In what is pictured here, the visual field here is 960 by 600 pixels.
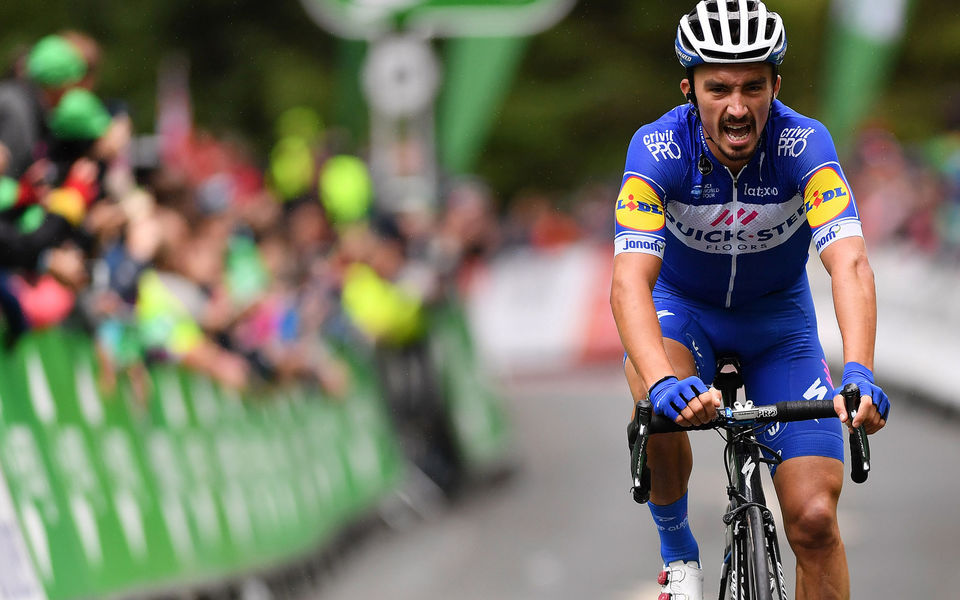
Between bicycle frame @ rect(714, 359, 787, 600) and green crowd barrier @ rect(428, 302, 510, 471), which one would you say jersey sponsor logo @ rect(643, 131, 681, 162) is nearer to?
bicycle frame @ rect(714, 359, 787, 600)

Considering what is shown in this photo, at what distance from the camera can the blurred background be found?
7.50m

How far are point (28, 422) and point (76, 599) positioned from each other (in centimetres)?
77

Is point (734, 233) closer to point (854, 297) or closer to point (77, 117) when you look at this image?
point (854, 297)

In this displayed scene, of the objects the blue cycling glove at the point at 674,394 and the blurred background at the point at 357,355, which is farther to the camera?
the blurred background at the point at 357,355

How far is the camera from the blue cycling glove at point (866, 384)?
4.97 metres

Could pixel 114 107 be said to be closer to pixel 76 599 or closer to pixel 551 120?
pixel 76 599

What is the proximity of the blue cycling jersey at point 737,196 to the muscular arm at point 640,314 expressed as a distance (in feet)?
0.18

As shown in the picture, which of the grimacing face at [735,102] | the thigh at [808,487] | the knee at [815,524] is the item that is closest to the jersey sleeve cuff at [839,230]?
the grimacing face at [735,102]

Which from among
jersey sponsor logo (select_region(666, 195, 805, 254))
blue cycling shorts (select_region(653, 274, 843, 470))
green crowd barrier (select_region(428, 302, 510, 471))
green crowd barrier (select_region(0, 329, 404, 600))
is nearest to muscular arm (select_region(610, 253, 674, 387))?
jersey sponsor logo (select_region(666, 195, 805, 254))

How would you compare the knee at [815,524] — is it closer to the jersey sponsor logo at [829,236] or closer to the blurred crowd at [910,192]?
the jersey sponsor logo at [829,236]

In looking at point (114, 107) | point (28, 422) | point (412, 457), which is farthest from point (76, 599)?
point (412, 457)

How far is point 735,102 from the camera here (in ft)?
17.8

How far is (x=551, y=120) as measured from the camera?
44.7 m

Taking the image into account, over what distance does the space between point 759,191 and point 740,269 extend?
35 cm
